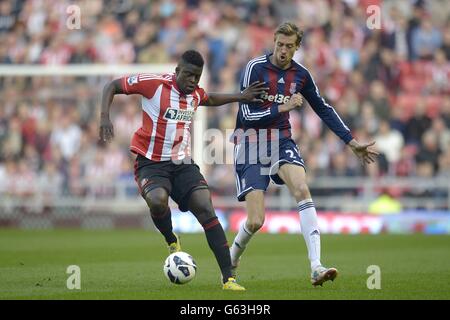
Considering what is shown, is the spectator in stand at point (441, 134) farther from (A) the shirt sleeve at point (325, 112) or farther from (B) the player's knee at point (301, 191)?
(B) the player's knee at point (301, 191)

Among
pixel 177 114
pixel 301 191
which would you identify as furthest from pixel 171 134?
pixel 301 191

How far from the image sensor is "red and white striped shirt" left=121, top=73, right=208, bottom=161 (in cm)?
1002

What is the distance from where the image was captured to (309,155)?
2227 centimetres

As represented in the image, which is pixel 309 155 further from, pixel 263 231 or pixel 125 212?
pixel 125 212

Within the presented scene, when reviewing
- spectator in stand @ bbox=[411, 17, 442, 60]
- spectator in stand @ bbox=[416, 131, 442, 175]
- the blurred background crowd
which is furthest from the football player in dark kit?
spectator in stand @ bbox=[411, 17, 442, 60]

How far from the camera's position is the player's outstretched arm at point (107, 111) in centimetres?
949

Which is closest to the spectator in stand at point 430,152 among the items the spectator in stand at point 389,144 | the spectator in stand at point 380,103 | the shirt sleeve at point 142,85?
the spectator in stand at point 389,144

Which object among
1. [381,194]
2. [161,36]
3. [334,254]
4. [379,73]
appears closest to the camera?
[334,254]

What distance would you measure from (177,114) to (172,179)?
0.66m

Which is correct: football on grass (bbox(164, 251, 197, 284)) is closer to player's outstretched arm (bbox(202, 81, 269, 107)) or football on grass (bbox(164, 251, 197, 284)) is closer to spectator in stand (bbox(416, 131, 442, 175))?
player's outstretched arm (bbox(202, 81, 269, 107))

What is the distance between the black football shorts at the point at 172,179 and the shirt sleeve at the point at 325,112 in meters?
1.49

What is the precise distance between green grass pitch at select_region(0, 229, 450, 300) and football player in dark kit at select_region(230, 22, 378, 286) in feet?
3.02

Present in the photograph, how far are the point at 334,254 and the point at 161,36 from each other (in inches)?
452
